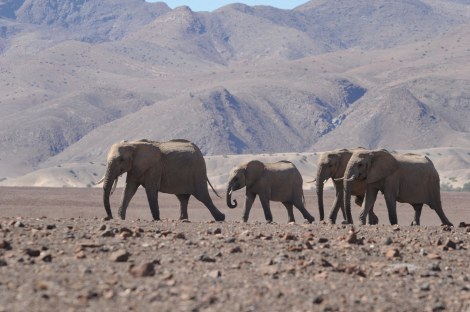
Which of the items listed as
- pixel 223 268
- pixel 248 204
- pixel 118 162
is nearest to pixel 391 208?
pixel 248 204

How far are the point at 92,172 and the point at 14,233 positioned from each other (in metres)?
83.8

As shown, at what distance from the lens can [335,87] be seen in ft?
563

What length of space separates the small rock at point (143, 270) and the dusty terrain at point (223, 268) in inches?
0.5

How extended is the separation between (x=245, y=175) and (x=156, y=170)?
5005 millimetres

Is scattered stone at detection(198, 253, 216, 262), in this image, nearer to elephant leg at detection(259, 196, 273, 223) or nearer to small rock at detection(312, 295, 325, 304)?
small rock at detection(312, 295, 325, 304)

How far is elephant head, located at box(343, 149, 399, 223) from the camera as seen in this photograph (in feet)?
82.5

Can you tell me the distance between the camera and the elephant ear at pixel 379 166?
25.3 metres

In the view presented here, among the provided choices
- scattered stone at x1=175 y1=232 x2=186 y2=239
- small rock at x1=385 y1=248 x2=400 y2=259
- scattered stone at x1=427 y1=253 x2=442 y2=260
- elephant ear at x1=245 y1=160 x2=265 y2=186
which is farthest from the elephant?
scattered stone at x1=175 y1=232 x2=186 y2=239

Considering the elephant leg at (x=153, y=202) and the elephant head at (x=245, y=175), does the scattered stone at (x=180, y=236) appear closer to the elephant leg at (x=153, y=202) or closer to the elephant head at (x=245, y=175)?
the elephant leg at (x=153, y=202)

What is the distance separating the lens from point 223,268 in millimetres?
13781

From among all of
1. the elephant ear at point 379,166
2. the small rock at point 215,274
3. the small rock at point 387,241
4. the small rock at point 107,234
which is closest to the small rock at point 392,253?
the small rock at point 387,241

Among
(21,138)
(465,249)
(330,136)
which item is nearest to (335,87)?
(330,136)

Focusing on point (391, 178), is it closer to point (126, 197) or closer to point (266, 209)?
point (266, 209)

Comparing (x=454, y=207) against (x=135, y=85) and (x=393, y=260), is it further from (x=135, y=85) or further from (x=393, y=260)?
(x=135, y=85)
